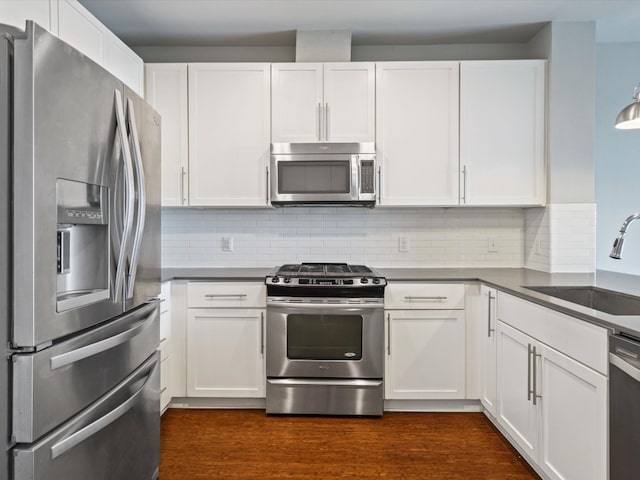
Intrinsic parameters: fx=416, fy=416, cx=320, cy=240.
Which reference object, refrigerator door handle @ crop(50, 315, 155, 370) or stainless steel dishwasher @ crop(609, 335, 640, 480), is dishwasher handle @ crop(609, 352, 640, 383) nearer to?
stainless steel dishwasher @ crop(609, 335, 640, 480)

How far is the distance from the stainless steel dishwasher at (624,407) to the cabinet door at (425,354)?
52.2 inches

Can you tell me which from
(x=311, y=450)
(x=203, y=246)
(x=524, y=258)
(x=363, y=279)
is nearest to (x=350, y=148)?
(x=363, y=279)

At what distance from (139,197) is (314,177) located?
5.03ft

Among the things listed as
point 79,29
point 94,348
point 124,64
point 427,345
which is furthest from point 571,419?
point 124,64

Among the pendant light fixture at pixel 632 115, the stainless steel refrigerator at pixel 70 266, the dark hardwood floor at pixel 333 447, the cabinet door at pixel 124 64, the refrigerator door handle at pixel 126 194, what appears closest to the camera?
the stainless steel refrigerator at pixel 70 266

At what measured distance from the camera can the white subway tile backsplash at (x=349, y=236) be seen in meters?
3.29

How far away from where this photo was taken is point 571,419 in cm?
164

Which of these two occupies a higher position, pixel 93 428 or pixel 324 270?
pixel 324 270

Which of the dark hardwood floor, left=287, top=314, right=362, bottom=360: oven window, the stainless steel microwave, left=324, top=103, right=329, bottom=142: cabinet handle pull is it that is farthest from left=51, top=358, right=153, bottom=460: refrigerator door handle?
left=324, top=103, right=329, bottom=142: cabinet handle pull

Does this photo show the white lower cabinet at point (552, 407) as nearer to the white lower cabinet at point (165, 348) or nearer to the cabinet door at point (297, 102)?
the cabinet door at point (297, 102)

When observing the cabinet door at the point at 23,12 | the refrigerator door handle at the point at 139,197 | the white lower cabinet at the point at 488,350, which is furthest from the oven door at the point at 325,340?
the cabinet door at the point at 23,12

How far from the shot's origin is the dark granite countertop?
209 cm

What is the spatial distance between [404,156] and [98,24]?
203 centimetres

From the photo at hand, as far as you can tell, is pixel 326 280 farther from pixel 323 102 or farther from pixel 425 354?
pixel 323 102
